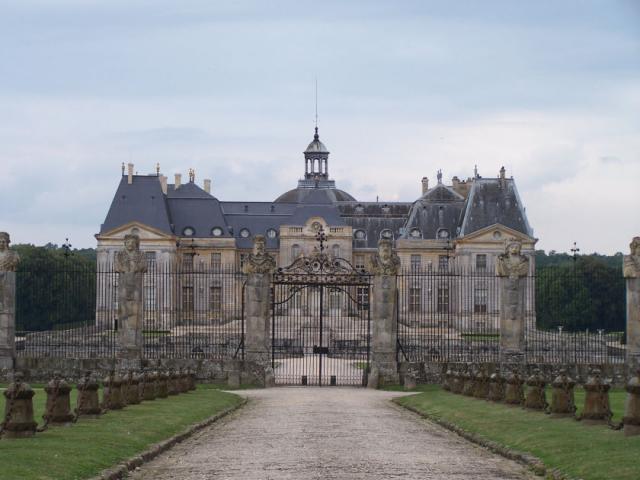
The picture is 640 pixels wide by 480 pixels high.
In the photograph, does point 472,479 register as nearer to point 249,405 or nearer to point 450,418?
point 450,418

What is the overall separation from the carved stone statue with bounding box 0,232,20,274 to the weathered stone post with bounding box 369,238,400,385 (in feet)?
31.9

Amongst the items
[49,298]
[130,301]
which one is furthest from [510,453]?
[49,298]

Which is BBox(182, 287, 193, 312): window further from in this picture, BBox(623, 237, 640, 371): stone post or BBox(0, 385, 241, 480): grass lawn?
BBox(0, 385, 241, 480): grass lawn

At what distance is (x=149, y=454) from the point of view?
717 inches

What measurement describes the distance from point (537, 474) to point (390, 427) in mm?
6707

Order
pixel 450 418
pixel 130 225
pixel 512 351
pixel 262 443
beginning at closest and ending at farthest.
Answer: pixel 262 443
pixel 450 418
pixel 512 351
pixel 130 225

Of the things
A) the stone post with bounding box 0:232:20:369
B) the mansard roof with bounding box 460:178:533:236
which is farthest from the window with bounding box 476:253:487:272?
the stone post with bounding box 0:232:20:369

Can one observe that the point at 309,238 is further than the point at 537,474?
Yes

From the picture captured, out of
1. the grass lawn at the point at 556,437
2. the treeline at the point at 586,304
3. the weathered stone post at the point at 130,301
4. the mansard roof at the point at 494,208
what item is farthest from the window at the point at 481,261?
the grass lawn at the point at 556,437

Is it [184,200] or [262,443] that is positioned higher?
[184,200]

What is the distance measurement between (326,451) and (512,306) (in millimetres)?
17898

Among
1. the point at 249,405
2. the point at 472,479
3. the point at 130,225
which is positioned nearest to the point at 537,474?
the point at 472,479

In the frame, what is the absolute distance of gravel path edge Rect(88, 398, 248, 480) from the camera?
16.0m

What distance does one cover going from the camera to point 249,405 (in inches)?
1171
